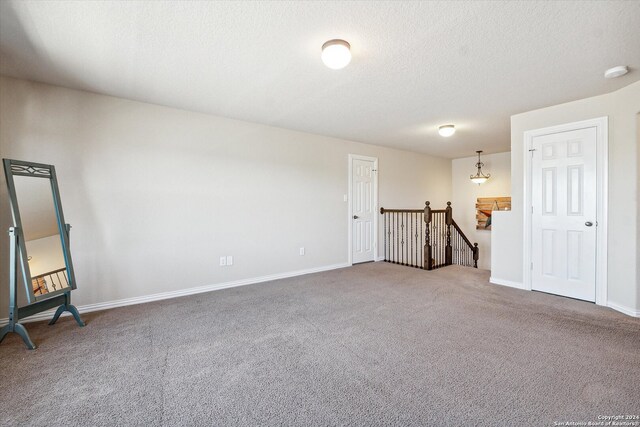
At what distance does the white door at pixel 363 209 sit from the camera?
523cm

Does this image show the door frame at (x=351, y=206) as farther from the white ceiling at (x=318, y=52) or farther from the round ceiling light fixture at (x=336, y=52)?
the round ceiling light fixture at (x=336, y=52)

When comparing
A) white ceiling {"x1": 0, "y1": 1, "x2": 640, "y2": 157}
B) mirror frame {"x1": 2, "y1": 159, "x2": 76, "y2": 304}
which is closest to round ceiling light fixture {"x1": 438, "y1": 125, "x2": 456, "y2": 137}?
white ceiling {"x1": 0, "y1": 1, "x2": 640, "y2": 157}

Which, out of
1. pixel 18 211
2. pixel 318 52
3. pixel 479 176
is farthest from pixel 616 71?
pixel 18 211

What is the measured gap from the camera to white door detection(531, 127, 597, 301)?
10.5 ft

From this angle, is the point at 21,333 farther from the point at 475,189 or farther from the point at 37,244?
the point at 475,189

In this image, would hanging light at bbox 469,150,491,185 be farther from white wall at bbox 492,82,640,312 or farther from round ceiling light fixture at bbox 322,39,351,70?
round ceiling light fixture at bbox 322,39,351,70

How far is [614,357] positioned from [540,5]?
2.45 m

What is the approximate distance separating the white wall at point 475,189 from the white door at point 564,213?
9.38 feet

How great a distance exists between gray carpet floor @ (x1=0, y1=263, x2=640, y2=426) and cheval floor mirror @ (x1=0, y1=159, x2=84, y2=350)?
0.27 metres

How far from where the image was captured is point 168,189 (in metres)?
3.43

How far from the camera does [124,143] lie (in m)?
3.16

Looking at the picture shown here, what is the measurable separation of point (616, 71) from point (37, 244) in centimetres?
536

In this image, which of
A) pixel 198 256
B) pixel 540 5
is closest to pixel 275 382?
pixel 198 256

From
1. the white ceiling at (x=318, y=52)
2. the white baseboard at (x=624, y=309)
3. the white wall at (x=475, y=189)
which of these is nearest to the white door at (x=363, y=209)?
the white ceiling at (x=318, y=52)
